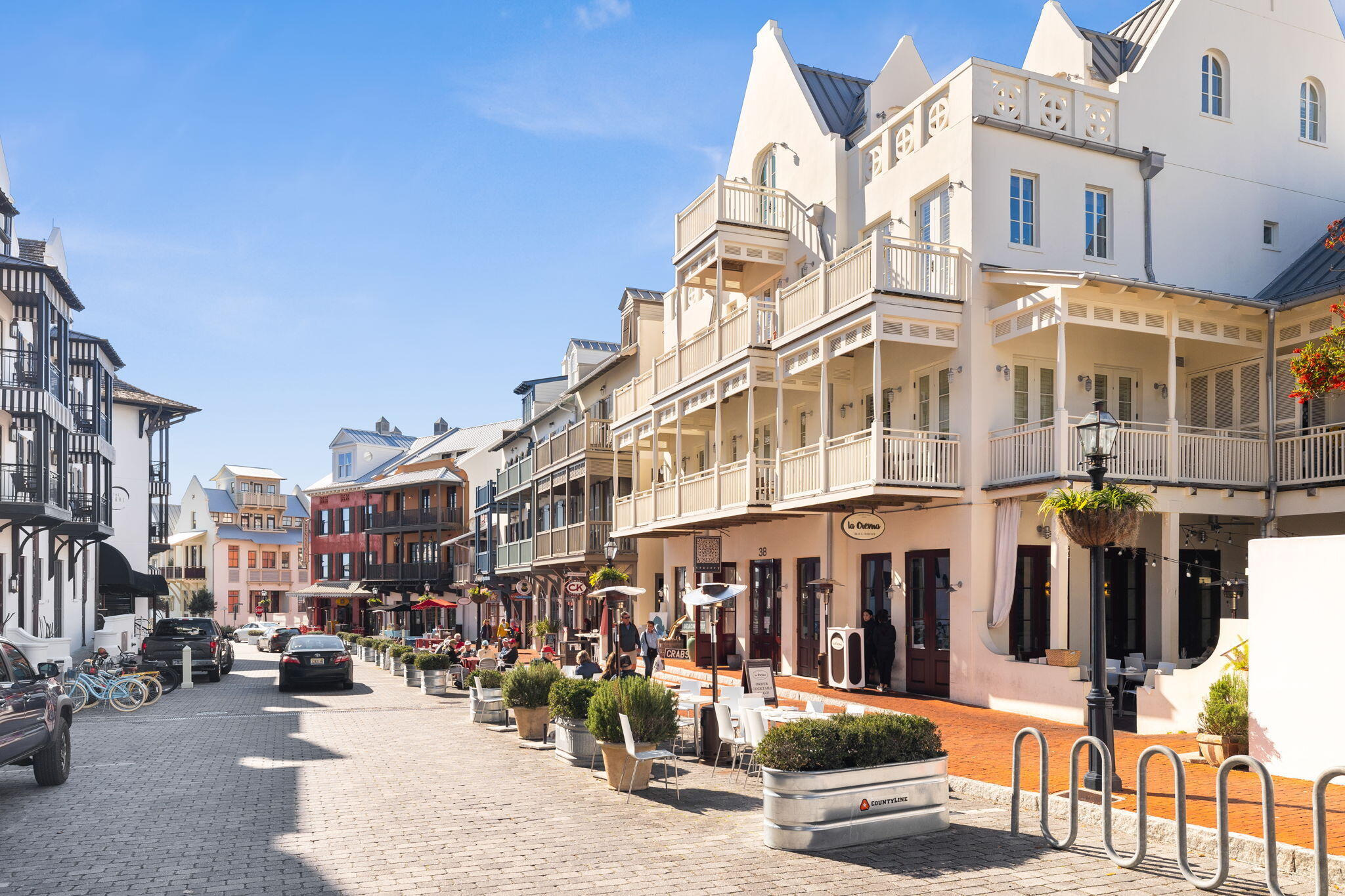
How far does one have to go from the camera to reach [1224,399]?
20.0 m

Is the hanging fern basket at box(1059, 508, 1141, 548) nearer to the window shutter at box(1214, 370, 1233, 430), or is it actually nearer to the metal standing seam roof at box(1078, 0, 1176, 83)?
the window shutter at box(1214, 370, 1233, 430)

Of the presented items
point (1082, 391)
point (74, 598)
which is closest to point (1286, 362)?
point (1082, 391)

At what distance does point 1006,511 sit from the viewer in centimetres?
1841

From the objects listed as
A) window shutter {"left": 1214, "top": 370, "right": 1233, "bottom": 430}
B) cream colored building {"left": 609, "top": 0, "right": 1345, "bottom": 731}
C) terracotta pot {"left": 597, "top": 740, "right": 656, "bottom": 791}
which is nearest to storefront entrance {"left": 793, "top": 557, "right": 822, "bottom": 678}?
cream colored building {"left": 609, "top": 0, "right": 1345, "bottom": 731}

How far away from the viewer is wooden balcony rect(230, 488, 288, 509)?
89188 millimetres

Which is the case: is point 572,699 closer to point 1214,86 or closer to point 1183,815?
point 1183,815

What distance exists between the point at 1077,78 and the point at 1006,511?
8.36 m

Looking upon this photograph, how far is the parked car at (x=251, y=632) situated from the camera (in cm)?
6300

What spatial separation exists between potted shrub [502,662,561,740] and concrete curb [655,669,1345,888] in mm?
6486

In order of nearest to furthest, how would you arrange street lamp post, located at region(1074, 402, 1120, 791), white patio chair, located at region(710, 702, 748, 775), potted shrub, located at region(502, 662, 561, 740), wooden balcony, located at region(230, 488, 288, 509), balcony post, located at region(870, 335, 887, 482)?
1. street lamp post, located at region(1074, 402, 1120, 791)
2. white patio chair, located at region(710, 702, 748, 775)
3. potted shrub, located at region(502, 662, 561, 740)
4. balcony post, located at region(870, 335, 887, 482)
5. wooden balcony, located at region(230, 488, 288, 509)

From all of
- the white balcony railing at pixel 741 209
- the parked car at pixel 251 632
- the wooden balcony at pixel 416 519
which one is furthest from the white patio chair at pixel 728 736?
the wooden balcony at pixel 416 519

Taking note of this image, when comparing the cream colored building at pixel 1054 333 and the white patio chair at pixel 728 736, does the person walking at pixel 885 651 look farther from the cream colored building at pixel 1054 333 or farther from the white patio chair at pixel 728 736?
the white patio chair at pixel 728 736

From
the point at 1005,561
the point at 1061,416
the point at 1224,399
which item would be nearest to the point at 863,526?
the point at 1005,561

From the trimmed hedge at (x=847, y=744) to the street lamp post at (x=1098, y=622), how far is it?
157 centimetres
